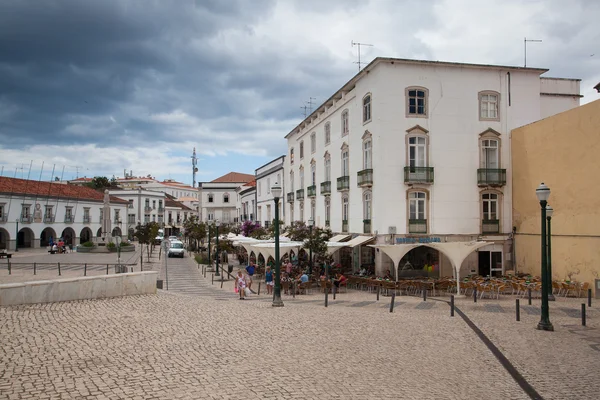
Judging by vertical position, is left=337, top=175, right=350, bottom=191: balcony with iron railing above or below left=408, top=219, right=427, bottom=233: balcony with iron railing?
above

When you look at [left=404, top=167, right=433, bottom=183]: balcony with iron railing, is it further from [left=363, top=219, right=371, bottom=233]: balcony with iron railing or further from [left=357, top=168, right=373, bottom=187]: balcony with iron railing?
[left=363, top=219, right=371, bottom=233]: balcony with iron railing

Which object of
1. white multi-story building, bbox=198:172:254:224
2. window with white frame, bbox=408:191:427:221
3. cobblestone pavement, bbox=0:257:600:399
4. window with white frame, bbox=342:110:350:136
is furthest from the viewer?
white multi-story building, bbox=198:172:254:224

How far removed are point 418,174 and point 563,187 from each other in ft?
23.5

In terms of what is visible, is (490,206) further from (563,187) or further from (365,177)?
(365,177)

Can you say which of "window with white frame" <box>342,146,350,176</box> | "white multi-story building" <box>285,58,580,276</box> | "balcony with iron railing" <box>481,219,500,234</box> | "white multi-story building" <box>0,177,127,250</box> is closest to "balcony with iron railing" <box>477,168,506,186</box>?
"white multi-story building" <box>285,58,580,276</box>

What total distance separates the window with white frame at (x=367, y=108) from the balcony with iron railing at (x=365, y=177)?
3063 millimetres

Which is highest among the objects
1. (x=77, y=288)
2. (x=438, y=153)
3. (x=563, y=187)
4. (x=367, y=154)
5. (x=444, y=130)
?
(x=444, y=130)

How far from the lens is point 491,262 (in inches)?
1123

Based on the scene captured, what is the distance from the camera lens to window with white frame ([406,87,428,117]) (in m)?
27.6

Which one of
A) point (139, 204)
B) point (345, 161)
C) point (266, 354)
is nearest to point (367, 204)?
point (345, 161)

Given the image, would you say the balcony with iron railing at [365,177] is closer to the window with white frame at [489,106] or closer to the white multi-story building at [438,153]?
the white multi-story building at [438,153]

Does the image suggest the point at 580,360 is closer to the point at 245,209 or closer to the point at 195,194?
the point at 245,209

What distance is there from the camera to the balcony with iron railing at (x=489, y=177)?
28.2m

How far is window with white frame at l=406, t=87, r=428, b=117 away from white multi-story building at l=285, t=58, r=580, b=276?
0.06 metres
